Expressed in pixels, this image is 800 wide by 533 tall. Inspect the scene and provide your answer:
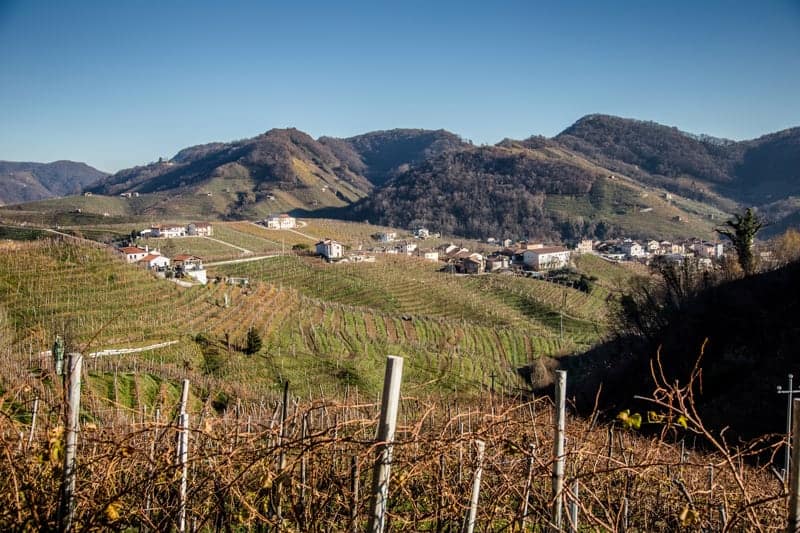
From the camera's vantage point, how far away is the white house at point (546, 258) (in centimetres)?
5769

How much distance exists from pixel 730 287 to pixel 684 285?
460cm

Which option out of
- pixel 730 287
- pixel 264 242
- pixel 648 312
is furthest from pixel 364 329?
pixel 264 242

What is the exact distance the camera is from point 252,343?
19781 mm

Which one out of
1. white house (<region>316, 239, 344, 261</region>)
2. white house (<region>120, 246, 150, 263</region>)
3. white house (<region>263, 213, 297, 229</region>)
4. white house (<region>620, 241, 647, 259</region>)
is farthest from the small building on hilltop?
white house (<region>620, 241, 647, 259</region>)

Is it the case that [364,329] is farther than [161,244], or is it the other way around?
[161,244]

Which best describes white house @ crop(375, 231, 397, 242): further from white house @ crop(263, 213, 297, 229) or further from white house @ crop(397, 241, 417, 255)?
white house @ crop(263, 213, 297, 229)

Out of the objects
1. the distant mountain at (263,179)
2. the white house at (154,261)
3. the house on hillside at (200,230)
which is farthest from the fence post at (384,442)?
the distant mountain at (263,179)

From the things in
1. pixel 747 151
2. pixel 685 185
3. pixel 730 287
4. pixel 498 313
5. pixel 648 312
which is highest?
pixel 747 151

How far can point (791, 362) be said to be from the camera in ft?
40.3

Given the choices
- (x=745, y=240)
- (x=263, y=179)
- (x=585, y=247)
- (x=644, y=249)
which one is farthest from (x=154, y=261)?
(x=263, y=179)

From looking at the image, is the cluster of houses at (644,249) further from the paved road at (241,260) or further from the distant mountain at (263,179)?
the distant mountain at (263,179)

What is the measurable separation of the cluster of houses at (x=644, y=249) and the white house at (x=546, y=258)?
9.77 meters

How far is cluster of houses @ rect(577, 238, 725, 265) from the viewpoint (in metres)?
A: 68.0

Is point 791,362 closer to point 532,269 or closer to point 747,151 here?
point 532,269
